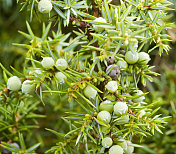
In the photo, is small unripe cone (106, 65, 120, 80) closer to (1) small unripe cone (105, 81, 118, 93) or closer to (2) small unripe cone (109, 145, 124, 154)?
(1) small unripe cone (105, 81, 118, 93)

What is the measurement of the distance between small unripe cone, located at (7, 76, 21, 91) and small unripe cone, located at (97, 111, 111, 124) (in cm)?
28

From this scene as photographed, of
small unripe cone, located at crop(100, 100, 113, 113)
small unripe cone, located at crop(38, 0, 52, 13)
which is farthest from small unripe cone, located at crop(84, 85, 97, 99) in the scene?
small unripe cone, located at crop(38, 0, 52, 13)

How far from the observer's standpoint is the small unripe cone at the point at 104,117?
2.02 feet

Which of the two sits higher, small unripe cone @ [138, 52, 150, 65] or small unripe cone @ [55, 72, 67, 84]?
small unripe cone @ [138, 52, 150, 65]

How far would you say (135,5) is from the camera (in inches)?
27.3

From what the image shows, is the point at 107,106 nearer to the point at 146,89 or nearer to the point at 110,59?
the point at 110,59

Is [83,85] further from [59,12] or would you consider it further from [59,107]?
[59,107]

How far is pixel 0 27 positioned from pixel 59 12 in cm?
99

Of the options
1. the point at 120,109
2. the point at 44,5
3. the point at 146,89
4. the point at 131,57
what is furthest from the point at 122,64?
the point at 146,89

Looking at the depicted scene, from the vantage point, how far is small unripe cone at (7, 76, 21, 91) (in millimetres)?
728

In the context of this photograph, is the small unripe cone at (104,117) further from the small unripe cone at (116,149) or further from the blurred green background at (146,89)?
the blurred green background at (146,89)

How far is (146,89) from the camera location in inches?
52.7

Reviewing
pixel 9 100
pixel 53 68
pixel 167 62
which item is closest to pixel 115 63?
pixel 53 68

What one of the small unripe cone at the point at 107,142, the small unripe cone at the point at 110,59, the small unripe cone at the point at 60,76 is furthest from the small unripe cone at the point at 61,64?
the small unripe cone at the point at 107,142
